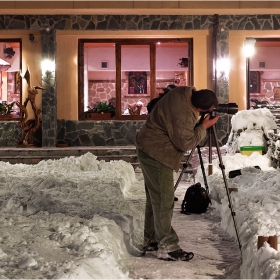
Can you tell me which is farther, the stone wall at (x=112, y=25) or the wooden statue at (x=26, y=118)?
the stone wall at (x=112, y=25)

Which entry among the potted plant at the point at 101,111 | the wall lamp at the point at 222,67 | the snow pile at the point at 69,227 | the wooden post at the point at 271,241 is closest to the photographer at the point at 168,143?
the snow pile at the point at 69,227

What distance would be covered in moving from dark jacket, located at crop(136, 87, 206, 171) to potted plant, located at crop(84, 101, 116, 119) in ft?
33.8

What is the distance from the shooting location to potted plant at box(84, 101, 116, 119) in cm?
1493

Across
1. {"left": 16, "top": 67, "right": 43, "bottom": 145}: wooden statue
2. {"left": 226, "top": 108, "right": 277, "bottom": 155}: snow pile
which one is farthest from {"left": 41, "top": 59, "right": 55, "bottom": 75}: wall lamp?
{"left": 226, "top": 108, "right": 277, "bottom": 155}: snow pile

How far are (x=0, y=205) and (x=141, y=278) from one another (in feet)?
7.54

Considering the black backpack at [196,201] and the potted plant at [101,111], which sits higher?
the potted plant at [101,111]

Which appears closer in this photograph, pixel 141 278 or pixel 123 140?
pixel 141 278

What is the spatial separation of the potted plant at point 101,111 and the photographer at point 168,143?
1019cm

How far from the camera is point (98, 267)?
3.68 meters

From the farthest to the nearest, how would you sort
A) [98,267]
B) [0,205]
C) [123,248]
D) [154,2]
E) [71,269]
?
[154,2] < [0,205] < [123,248] < [98,267] < [71,269]

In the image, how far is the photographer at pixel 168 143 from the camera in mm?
4461

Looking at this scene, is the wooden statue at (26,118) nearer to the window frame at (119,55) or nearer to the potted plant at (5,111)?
the potted plant at (5,111)

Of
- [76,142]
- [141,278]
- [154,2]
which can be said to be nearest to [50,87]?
[76,142]

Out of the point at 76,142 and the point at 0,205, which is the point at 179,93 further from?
the point at 76,142
